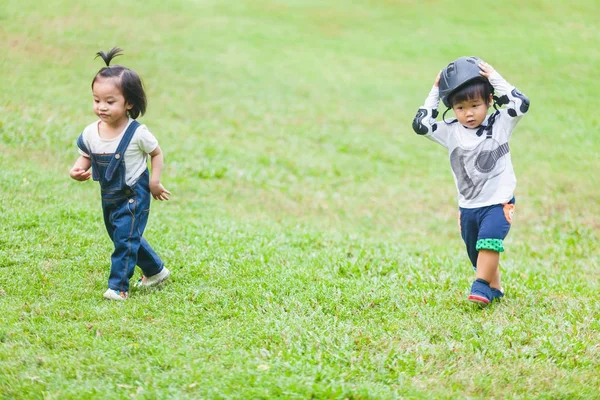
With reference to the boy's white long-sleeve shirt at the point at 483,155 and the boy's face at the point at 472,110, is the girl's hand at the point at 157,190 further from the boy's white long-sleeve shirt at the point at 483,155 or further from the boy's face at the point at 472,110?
the boy's face at the point at 472,110

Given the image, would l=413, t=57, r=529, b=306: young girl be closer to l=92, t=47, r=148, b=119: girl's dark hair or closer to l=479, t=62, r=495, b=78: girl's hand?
l=479, t=62, r=495, b=78: girl's hand

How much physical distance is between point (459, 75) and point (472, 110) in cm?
30

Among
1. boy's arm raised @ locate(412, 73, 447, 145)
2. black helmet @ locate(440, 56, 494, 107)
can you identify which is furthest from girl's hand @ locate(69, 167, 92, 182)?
black helmet @ locate(440, 56, 494, 107)

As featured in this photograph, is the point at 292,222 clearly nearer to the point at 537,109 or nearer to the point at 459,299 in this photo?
the point at 459,299

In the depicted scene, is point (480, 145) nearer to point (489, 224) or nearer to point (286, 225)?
point (489, 224)

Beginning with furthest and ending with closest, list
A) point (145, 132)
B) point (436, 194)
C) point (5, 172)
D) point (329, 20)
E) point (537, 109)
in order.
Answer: point (329, 20)
point (537, 109)
point (436, 194)
point (5, 172)
point (145, 132)

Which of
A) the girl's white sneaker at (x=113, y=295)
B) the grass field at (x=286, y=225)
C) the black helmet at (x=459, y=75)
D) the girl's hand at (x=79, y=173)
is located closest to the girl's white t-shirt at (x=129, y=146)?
the girl's hand at (x=79, y=173)

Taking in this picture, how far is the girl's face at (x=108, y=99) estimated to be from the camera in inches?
220

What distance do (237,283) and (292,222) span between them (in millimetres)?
3588

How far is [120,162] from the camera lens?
5645 mm

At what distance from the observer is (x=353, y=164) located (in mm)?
13727

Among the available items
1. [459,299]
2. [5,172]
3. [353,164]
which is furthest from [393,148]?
[459,299]

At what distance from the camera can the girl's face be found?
5594 millimetres

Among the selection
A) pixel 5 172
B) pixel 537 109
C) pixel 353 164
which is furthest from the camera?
pixel 537 109
